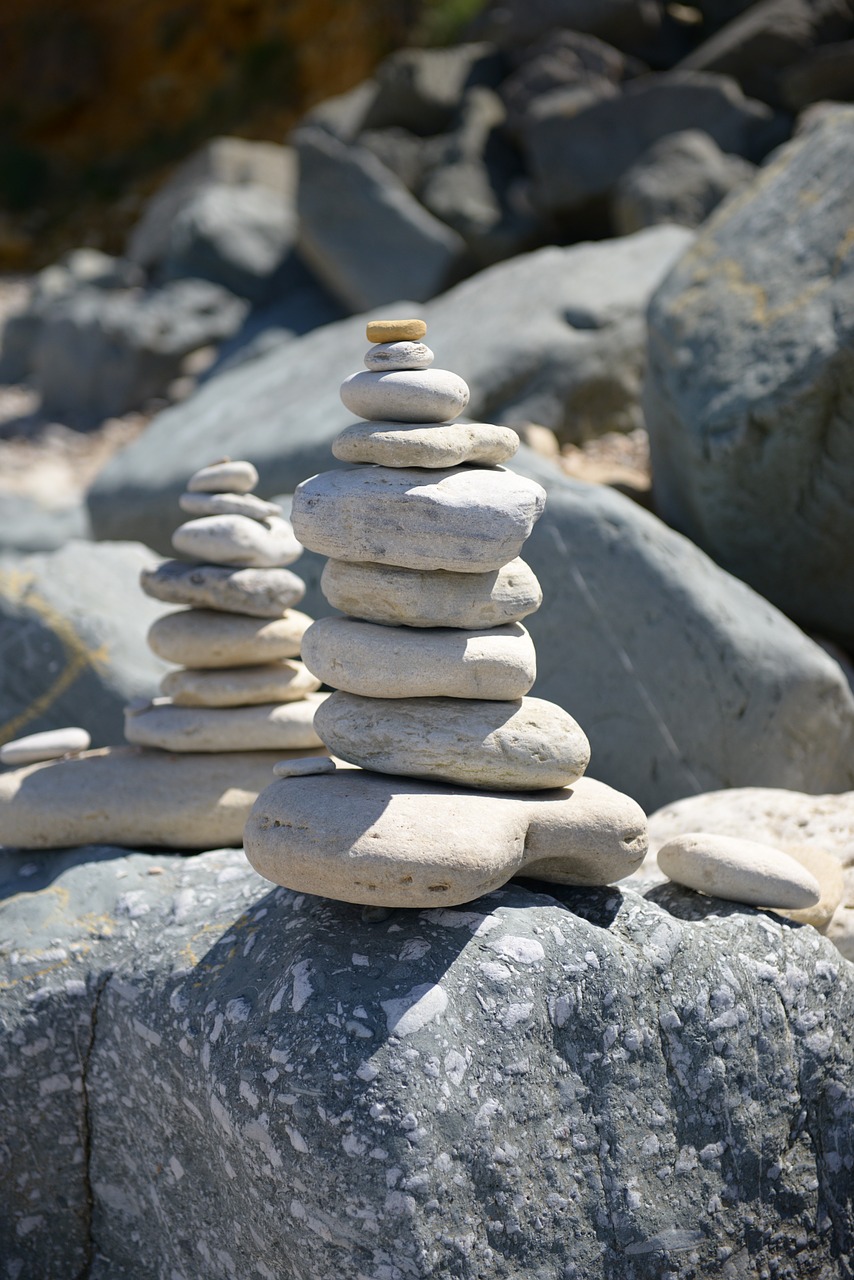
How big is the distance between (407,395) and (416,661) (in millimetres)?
641

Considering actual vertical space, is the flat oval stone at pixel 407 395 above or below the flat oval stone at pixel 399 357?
below

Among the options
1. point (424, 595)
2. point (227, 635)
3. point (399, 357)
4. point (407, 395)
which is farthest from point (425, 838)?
point (227, 635)

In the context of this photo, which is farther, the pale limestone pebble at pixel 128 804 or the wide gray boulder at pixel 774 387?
the wide gray boulder at pixel 774 387

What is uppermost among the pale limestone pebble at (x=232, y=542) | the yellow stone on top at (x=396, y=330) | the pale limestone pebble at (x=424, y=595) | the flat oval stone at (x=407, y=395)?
the yellow stone on top at (x=396, y=330)

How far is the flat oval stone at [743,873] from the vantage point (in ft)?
9.50

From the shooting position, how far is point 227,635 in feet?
11.6

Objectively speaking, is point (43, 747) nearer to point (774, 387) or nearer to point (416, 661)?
point (416, 661)

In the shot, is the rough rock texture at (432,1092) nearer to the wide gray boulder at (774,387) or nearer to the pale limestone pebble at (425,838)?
the pale limestone pebble at (425,838)

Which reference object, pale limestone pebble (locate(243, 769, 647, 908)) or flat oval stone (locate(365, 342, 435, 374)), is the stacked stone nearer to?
pale limestone pebble (locate(243, 769, 647, 908))

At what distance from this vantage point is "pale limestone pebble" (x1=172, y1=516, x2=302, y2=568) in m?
3.50

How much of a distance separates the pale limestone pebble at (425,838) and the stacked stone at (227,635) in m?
0.75

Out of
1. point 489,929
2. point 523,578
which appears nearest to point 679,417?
point 523,578

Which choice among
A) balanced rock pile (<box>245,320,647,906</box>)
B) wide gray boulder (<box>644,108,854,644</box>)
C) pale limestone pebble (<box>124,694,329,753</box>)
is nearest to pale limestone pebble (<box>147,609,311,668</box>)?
pale limestone pebble (<box>124,694,329,753</box>)

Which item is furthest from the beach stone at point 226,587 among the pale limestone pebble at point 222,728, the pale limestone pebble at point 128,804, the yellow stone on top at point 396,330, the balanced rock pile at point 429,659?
the yellow stone on top at point 396,330
